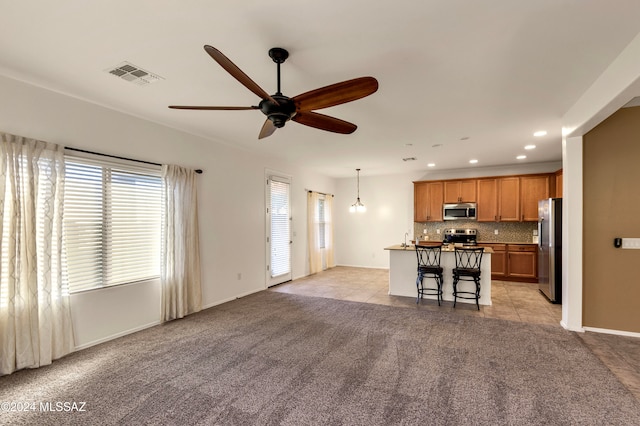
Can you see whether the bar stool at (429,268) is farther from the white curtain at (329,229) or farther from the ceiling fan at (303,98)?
the white curtain at (329,229)

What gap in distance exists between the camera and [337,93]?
204 centimetres

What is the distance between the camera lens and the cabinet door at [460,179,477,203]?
23.6 ft

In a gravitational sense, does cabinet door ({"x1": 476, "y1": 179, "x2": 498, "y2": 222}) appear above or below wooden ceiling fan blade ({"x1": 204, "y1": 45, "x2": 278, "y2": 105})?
below

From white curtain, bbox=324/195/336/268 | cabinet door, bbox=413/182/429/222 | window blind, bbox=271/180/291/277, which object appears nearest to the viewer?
window blind, bbox=271/180/291/277

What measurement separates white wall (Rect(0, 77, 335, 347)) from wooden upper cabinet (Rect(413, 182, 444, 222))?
10.5 ft

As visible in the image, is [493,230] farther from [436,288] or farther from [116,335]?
[116,335]

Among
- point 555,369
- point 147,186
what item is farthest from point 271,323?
point 555,369

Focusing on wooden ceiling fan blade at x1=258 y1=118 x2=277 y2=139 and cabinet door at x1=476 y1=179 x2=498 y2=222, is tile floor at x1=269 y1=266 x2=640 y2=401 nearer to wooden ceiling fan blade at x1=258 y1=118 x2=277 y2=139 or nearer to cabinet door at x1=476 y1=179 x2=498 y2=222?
cabinet door at x1=476 y1=179 x2=498 y2=222

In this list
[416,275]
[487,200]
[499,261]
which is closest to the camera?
[416,275]

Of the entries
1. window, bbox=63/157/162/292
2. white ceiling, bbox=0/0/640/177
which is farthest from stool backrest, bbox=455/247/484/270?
window, bbox=63/157/162/292

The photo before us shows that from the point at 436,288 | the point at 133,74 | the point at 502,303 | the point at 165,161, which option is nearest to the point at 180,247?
the point at 165,161

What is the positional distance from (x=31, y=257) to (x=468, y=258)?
5.76 metres

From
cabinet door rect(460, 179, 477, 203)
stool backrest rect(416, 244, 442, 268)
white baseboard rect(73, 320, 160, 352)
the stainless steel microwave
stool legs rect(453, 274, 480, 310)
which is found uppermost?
cabinet door rect(460, 179, 477, 203)

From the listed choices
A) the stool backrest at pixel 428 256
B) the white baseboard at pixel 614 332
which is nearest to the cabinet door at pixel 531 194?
the stool backrest at pixel 428 256
